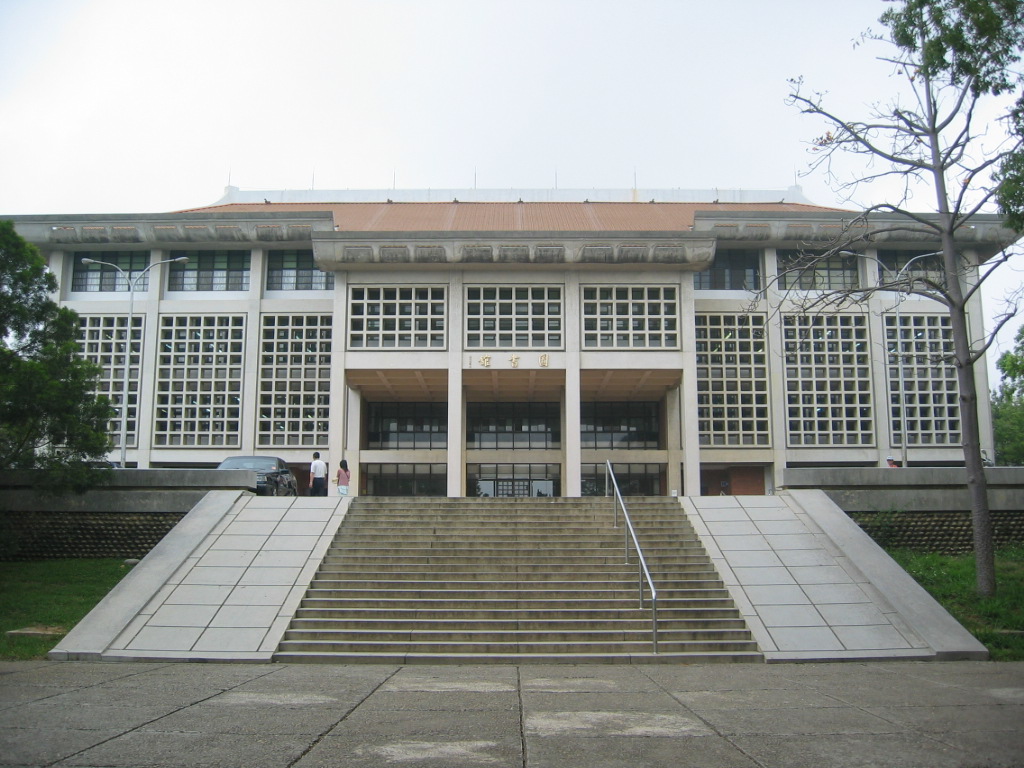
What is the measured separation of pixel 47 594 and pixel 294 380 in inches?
591

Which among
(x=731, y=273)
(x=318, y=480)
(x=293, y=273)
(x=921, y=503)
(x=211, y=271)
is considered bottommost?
(x=921, y=503)

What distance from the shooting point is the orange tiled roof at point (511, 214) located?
3041 centimetres

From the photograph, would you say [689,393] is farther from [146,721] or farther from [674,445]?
[146,721]

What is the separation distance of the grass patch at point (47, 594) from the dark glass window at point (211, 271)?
48.6 ft

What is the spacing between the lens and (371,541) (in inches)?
577

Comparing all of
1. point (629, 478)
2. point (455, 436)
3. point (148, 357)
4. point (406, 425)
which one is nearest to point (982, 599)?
point (455, 436)

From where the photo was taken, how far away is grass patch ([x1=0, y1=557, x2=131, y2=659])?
10946 mm

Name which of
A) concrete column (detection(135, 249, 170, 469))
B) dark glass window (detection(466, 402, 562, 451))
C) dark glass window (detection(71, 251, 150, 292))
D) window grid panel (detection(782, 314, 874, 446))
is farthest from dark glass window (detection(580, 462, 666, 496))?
dark glass window (detection(71, 251, 150, 292))

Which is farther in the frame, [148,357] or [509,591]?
[148,357]

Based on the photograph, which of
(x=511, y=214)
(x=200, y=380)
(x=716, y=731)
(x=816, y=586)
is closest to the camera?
(x=716, y=731)

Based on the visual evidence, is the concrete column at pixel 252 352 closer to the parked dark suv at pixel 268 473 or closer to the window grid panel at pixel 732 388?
the parked dark suv at pixel 268 473

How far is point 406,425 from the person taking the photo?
2970 centimetres

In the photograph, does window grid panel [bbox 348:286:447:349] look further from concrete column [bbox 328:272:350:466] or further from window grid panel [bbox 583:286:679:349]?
window grid panel [bbox 583:286:679:349]

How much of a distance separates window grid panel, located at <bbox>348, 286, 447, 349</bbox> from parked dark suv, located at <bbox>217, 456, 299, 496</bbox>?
15.0ft
